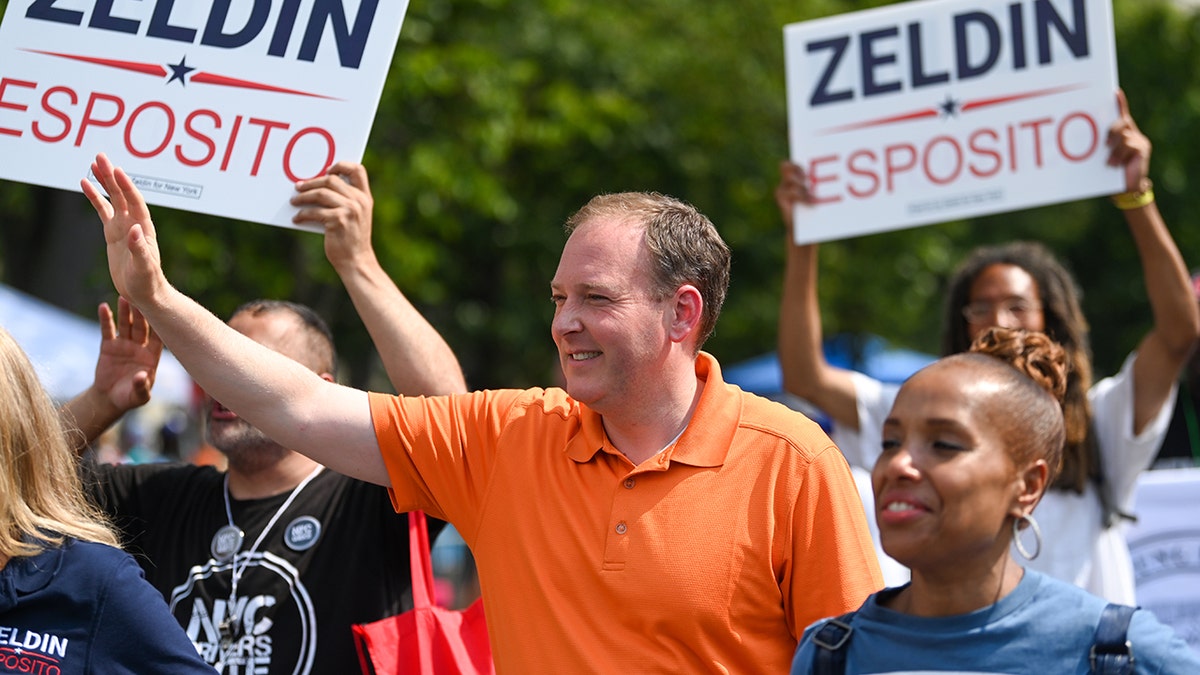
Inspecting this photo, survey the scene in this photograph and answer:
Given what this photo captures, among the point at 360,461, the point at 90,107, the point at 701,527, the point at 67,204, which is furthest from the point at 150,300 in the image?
the point at 67,204

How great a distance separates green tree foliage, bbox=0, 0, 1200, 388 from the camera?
10812 mm

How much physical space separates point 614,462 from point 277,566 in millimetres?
1052

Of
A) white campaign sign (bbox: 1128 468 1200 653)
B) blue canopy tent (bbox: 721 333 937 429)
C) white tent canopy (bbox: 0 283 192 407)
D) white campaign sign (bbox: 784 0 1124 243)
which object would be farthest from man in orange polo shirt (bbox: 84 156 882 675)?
blue canopy tent (bbox: 721 333 937 429)

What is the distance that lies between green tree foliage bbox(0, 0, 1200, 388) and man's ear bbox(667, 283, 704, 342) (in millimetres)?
7350

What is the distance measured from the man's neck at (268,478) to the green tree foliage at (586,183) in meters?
6.27

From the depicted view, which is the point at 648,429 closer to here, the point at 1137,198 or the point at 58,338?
the point at 1137,198

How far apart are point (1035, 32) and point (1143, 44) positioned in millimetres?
13446

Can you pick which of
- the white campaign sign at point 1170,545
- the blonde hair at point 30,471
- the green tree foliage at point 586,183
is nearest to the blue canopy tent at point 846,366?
the green tree foliage at point 586,183

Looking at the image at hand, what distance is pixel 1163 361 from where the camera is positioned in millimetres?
4266

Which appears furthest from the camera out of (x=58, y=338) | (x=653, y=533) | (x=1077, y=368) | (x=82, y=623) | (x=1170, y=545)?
(x=58, y=338)

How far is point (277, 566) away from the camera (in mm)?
3500

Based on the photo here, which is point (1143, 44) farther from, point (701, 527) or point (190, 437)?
point (701, 527)

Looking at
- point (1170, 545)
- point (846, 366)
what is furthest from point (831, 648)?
point (846, 366)

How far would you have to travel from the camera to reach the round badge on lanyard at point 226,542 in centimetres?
356
